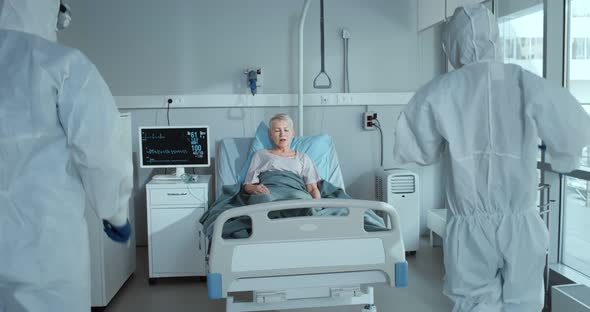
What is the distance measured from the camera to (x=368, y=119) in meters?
4.27

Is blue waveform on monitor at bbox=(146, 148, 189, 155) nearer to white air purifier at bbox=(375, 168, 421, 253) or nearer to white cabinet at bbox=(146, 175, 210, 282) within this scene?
white cabinet at bbox=(146, 175, 210, 282)

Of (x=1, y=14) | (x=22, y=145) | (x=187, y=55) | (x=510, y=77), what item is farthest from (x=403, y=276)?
(x=187, y=55)

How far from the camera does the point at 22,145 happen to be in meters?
1.47

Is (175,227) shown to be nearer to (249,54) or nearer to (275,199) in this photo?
(275,199)

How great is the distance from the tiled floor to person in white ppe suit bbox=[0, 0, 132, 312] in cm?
165

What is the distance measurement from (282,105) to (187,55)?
838 mm

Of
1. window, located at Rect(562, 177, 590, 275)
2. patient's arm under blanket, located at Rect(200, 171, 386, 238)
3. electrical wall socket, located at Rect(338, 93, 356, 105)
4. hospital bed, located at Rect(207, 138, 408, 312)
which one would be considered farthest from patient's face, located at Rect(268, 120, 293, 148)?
window, located at Rect(562, 177, 590, 275)

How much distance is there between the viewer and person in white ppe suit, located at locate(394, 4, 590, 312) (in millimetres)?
1950

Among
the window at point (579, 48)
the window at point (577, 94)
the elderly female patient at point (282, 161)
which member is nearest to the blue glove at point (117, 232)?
the elderly female patient at point (282, 161)

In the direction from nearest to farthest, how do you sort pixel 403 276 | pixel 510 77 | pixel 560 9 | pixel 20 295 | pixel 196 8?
1. pixel 20 295
2. pixel 510 77
3. pixel 403 276
4. pixel 560 9
5. pixel 196 8

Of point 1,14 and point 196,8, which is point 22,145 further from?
point 196,8

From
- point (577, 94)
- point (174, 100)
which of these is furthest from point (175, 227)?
point (577, 94)

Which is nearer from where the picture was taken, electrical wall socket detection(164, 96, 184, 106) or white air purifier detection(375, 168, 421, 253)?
white air purifier detection(375, 168, 421, 253)

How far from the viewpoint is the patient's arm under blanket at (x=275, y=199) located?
248 cm
